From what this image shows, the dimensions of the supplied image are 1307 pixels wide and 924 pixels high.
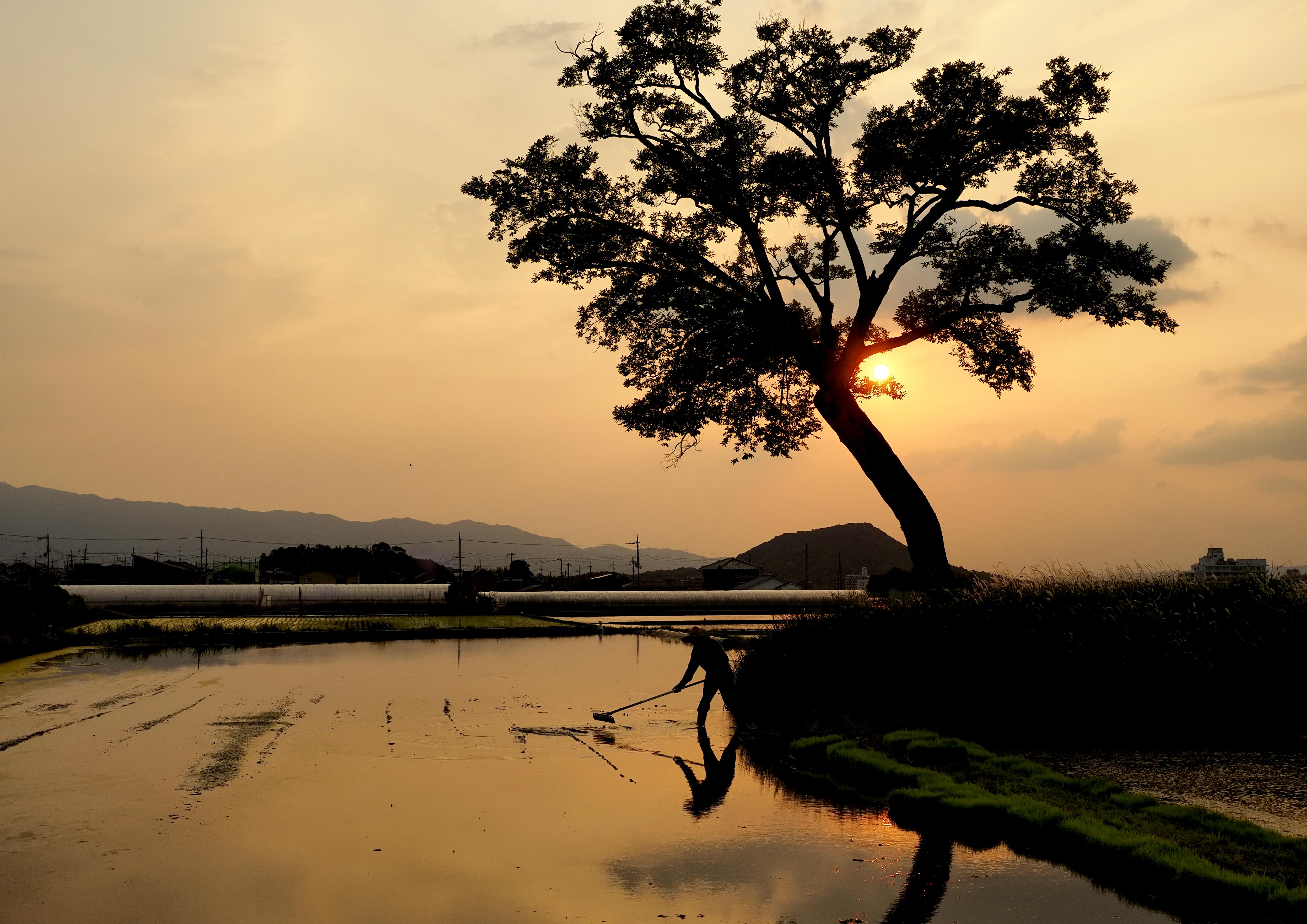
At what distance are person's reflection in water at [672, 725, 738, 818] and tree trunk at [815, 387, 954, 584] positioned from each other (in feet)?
39.6

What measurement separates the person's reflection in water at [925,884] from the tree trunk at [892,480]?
703 inches

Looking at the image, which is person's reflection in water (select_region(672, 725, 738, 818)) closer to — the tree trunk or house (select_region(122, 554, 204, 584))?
the tree trunk

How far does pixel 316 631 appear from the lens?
151 feet

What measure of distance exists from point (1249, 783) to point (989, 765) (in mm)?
3209

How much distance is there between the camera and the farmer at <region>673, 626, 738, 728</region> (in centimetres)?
1984

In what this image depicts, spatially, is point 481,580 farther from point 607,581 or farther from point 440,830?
point 440,830

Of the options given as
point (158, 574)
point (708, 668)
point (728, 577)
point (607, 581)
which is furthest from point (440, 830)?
point (607, 581)

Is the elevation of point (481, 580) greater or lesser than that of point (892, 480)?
lesser

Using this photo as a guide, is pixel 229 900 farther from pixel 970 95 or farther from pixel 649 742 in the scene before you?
pixel 970 95

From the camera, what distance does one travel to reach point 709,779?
15.2 m

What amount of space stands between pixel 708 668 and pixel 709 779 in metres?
4.90

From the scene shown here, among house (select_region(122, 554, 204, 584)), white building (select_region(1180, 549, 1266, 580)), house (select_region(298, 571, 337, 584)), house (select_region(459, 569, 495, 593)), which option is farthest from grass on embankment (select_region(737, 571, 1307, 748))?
house (select_region(298, 571, 337, 584))

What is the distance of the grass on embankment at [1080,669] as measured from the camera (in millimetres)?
18141

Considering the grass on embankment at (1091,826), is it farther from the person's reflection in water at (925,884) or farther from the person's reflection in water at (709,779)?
the person's reflection in water at (709,779)
